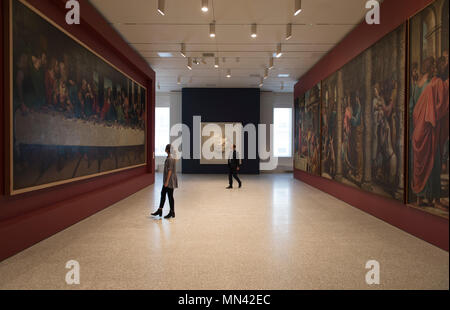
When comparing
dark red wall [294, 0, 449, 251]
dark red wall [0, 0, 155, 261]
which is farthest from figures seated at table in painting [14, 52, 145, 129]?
dark red wall [294, 0, 449, 251]

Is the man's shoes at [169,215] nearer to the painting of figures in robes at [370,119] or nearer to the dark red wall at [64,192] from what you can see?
the dark red wall at [64,192]

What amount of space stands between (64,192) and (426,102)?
24.7 feet

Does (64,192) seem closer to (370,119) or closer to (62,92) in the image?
(62,92)

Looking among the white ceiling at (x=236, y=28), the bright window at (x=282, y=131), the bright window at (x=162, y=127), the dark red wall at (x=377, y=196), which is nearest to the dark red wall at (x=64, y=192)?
the white ceiling at (x=236, y=28)

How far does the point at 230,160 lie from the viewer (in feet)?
41.8

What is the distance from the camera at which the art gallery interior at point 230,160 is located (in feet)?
13.6

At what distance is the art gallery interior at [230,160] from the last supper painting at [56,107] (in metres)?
0.04

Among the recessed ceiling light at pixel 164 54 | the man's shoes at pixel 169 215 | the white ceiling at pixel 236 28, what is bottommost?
the man's shoes at pixel 169 215

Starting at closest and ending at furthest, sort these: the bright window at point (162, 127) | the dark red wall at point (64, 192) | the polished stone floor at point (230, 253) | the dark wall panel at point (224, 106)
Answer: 1. the polished stone floor at point (230, 253)
2. the dark red wall at point (64, 192)
3. the dark wall panel at point (224, 106)
4. the bright window at point (162, 127)

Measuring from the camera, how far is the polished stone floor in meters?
3.69

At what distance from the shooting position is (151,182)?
1348cm

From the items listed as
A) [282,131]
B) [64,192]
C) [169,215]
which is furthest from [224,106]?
[64,192]

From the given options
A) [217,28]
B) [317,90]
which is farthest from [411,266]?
[317,90]

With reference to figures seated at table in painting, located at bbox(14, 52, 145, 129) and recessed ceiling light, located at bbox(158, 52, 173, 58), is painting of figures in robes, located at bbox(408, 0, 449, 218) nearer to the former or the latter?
figures seated at table in painting, located at bbox(14, 52, 145, 129)
